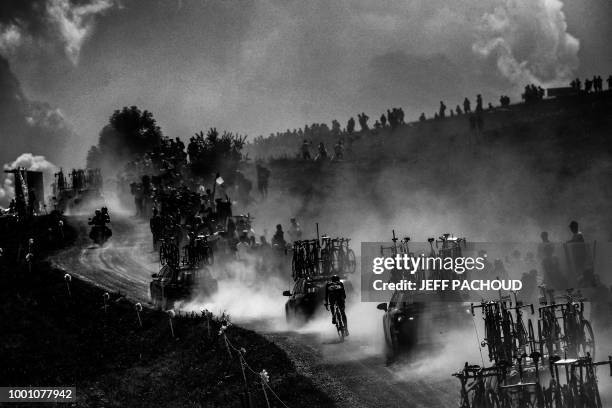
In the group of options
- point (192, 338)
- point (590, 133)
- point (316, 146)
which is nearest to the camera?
point (192, 338)

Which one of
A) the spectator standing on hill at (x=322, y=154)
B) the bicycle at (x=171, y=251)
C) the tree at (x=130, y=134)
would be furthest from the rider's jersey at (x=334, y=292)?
the tree at (x=130, y=134)

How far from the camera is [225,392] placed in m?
16.8

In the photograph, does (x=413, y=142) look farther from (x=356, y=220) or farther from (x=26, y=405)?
(x=26, y=405)

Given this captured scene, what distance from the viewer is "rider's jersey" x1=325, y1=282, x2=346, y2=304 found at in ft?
67.5

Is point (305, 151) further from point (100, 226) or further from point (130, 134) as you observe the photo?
point (130, 134)

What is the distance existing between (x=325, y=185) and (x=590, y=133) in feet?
64.5

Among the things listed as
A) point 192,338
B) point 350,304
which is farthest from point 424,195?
point 192,338

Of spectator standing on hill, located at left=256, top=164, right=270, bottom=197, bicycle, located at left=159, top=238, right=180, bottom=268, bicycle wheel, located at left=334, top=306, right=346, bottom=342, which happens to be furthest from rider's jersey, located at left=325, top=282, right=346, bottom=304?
spectator standing on hill, located at left=256, top=164, right=270, bottom=197

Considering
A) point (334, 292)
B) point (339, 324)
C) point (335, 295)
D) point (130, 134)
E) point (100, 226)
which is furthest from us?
point (130, 134)

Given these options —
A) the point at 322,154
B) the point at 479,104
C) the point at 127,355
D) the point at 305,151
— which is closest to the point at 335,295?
the point at 127,355

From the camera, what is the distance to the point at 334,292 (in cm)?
2070

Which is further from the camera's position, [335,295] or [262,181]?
[262,181]

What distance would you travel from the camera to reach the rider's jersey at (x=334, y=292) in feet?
67.5

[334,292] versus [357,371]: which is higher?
[334,292]
